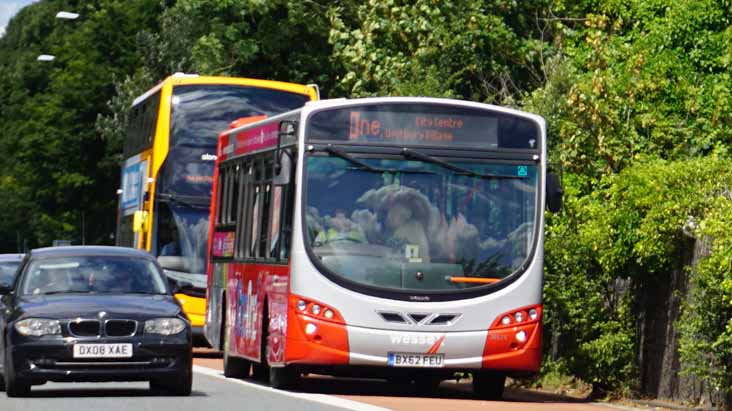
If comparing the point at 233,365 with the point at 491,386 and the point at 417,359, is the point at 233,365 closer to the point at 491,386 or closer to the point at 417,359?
the point at 491,386

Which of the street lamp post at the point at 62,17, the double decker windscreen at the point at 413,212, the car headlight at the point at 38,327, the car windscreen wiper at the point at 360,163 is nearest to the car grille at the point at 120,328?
the car headlight at the point at 38,327

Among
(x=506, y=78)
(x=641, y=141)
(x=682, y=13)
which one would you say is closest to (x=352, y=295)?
(x=641, y=141)

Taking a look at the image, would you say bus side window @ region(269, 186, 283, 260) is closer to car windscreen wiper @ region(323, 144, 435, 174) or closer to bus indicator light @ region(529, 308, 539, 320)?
car windscreen wiper @ region(323, 144, 435, 174)

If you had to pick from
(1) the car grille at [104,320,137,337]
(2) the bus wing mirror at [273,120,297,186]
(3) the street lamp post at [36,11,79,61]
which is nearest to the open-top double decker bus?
(2) the bus wing mirror at [273,120,297,186]

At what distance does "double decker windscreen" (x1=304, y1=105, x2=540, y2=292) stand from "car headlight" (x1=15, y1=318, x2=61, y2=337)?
2967mm

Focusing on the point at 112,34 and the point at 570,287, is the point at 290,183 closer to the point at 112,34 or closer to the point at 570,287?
the point at 570,287

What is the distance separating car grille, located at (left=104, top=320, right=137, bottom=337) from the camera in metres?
17.8

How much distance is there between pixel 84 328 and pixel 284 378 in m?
3.38

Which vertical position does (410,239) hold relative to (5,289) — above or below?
above

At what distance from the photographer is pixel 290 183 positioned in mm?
19969

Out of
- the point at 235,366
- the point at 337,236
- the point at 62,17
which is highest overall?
the point at 62,17

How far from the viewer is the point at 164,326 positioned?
704 inches

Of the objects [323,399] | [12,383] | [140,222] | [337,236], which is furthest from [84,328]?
[140,222]

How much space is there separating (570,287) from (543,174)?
1.91m
